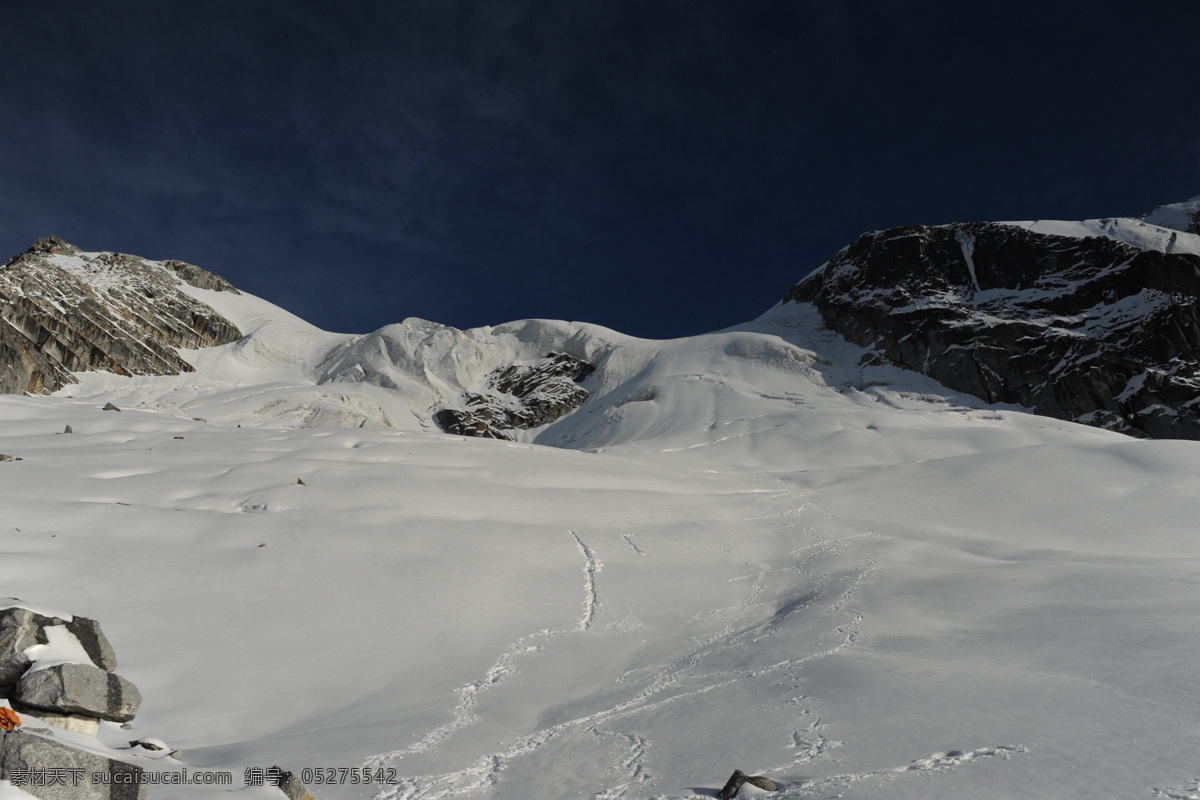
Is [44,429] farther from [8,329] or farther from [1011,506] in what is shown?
[8,329]

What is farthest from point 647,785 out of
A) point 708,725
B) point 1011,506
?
point 1011,506

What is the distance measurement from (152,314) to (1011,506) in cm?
9039

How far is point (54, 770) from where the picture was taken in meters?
4.38

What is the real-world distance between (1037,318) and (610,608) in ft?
258

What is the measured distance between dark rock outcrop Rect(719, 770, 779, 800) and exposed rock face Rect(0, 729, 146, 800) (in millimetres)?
4521

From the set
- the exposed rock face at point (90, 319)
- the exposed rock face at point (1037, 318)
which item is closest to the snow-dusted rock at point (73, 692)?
the exposed rock face at point (90, 319)

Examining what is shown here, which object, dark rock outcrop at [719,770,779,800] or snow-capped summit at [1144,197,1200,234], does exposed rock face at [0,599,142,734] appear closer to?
dark rock outcrop at [719,770,779,800]

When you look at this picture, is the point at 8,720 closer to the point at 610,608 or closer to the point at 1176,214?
the point at 610,608

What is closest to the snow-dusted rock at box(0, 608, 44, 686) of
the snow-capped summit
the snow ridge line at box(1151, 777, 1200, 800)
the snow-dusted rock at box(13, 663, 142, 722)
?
the snow-dusted rock at box(13, 663, 142, 722)

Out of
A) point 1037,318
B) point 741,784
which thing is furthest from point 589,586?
Result: point 1037,318

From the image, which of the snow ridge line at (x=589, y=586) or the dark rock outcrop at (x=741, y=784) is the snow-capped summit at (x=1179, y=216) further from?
the dark rock outcrop at (x=741, y=784)

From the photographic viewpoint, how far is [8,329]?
60250 millimetres

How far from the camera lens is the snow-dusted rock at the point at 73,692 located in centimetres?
573

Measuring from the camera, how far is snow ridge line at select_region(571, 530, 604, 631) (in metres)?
11.2
